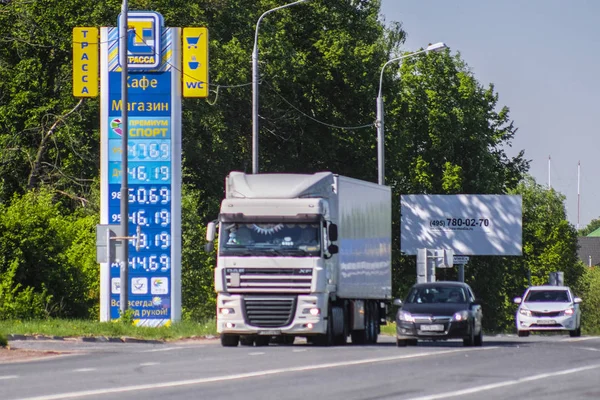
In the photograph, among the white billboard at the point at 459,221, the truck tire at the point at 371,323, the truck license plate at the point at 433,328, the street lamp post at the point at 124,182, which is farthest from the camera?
the white billboard at the point at 459,221

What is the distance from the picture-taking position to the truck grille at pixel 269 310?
91.1 feet

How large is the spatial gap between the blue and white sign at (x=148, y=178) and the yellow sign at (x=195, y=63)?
28cm

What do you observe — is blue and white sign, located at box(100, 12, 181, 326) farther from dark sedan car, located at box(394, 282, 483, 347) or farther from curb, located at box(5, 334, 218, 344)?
dark sedan car, located at box(394, 282, 483, 347)

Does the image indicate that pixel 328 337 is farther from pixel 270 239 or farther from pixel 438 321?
pixel 270 239

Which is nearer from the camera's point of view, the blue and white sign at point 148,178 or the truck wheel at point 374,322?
the truck wheel at point 374,322

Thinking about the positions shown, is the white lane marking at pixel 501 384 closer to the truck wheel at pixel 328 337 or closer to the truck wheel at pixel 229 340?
the truck wheel at pixel 328 337

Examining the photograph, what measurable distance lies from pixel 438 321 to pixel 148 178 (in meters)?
11.2

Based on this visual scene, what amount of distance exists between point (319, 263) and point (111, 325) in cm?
610

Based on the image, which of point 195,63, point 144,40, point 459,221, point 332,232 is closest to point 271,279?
point 332,232

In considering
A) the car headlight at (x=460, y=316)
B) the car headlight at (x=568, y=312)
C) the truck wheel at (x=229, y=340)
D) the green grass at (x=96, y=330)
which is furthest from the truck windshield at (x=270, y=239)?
the car headlight at (x=568, y=312)

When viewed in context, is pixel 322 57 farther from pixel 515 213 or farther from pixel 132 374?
pixel 132 374

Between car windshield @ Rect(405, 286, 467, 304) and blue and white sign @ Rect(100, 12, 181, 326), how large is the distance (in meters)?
8.61

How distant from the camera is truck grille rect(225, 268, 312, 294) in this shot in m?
27.7

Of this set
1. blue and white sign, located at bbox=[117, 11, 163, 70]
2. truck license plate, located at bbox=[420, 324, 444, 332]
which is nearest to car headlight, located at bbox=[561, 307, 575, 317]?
blue and white sign, located at bbox=[117, 11, 163, 70]
